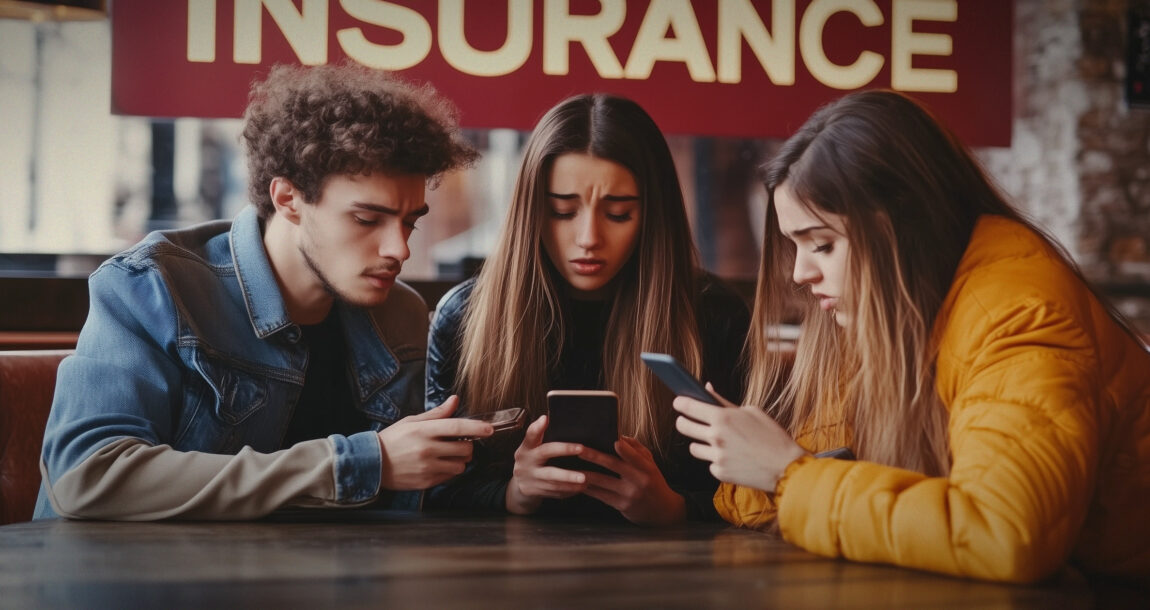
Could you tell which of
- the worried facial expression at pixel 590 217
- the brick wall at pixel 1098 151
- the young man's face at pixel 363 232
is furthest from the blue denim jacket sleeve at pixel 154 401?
the brick wall at pixel 1098 151

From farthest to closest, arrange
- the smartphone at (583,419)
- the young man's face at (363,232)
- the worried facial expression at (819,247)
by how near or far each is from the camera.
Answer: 1. the young man's face at (363,232)
2. the smartphone at (583,419)
3. the worried facial expression at (819,247)

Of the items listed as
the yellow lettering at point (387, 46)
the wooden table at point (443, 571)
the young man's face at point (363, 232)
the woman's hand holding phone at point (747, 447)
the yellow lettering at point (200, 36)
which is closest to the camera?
the wooden table at point (443, 571)

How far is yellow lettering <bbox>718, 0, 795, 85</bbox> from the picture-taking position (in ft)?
13.1

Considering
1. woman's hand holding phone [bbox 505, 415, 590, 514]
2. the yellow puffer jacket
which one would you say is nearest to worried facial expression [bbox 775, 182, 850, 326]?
the yellow puffer jacket

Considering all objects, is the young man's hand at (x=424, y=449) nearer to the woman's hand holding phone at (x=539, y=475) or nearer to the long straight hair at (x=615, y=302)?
the woman's hand holding phone at (x=539, y=475)

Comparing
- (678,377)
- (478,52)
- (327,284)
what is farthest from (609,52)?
(678,377)

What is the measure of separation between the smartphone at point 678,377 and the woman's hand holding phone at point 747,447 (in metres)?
0.02

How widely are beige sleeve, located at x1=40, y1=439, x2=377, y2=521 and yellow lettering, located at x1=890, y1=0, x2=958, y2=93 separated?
3247mm

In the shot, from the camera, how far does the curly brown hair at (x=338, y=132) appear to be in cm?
205

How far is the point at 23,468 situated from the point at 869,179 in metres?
2.01

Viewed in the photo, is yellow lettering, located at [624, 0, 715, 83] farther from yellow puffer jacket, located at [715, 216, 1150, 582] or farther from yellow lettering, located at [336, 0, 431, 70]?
yellow puffer jacket, located at [715, 216, 1150, 582]

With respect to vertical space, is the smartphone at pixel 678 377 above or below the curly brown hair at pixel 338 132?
below

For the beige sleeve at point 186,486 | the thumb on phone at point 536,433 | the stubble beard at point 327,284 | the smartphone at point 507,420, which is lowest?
the beige sleeve at point 186,486

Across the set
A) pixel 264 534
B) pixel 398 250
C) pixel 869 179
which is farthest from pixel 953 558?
pixel 398 250
